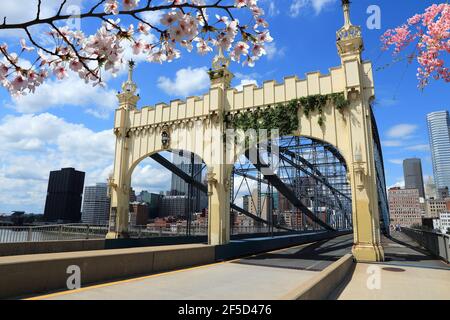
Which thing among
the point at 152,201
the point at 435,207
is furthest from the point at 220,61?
the point at 435,207

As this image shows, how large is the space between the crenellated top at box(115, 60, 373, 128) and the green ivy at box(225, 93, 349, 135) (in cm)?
38

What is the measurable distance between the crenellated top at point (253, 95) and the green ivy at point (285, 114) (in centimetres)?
38

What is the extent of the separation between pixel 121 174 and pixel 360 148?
15.6 meters

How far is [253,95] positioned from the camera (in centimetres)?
1742

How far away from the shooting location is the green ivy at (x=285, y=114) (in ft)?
50.3

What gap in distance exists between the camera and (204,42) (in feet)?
12.8

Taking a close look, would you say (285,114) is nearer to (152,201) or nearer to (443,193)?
(152,201)

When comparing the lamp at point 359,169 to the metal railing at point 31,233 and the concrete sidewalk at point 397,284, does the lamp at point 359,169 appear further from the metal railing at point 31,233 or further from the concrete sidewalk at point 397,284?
the metal railing at point 31,233

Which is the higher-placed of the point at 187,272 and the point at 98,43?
the point at 98,43

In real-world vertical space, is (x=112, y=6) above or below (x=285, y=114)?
below

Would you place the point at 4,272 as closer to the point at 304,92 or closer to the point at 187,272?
the point at 187,272

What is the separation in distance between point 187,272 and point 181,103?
12495mm
